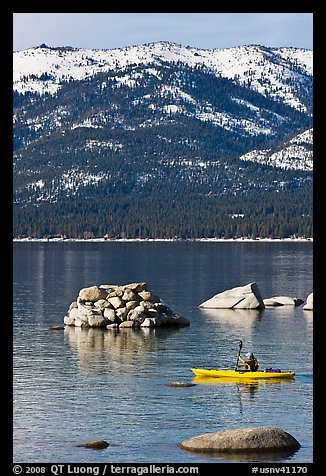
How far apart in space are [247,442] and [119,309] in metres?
49.8

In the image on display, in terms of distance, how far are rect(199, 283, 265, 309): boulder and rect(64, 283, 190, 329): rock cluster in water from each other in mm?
18663

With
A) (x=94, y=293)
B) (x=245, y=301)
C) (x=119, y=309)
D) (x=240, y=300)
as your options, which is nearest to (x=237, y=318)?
(x=245, y=301)

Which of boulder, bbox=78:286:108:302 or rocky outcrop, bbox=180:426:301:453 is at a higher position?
boulder, bbox=78:286:108:302

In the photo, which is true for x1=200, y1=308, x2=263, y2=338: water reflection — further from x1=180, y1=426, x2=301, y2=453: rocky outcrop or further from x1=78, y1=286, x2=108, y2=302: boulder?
x1=180, y1=426, x2=301, y2=453: rocky outcrop

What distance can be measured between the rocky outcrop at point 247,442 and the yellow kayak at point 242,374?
62.6 feet

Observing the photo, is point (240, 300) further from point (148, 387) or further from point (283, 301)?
point (148, 387)

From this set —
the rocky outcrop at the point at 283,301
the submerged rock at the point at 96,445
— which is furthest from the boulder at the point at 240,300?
the submerged rock at the point at 96,445

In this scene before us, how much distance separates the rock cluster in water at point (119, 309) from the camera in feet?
287

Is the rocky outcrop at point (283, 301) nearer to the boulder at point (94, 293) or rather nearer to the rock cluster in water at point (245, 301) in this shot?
the rock cluster in water at point (245, 301)

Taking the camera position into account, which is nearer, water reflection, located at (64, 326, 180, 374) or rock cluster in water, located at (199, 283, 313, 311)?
water reflection, located at (64, 326, 180, 374)

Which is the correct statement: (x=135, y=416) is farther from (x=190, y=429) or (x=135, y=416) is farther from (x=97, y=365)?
(x=97, y=365)

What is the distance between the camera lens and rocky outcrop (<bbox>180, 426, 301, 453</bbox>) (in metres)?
39.1

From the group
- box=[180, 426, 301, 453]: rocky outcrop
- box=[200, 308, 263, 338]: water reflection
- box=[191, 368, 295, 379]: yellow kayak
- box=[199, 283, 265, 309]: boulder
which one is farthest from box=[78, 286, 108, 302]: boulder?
box=[180, 426, 301, 453]: rocky outcrop
